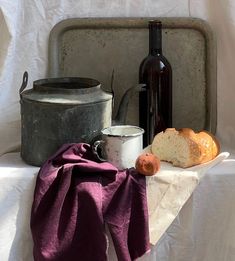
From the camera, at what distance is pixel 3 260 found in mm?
1015

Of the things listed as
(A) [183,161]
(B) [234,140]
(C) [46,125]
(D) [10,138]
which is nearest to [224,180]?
(A) [183,161]

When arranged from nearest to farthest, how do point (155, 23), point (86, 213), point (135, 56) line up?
point (86, 213) < point (155, 23) < point (135, 56)

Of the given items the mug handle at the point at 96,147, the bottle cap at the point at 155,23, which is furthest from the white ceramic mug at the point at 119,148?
the bottle cap at the point at 155,23

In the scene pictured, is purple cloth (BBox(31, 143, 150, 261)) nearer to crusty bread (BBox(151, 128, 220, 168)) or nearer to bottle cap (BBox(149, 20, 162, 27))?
crusty bread (BBox(151, 128, 220, 168))

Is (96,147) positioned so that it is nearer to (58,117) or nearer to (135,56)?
(58,117)

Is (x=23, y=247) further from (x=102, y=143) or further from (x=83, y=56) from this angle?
(x=83, y=56)

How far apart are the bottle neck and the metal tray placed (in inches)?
2.7

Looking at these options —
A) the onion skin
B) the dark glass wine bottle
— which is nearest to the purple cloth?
the onion skin

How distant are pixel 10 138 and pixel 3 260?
0.32 m

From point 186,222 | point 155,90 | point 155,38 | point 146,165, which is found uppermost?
point 155,38

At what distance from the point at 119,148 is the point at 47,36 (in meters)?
0.37

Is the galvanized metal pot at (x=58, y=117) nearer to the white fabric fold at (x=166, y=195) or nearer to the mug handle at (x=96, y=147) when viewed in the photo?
the mug handle at (x=96, y=147)

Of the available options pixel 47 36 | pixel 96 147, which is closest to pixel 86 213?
pixel 96 147

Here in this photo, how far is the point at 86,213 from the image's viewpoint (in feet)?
3.24
